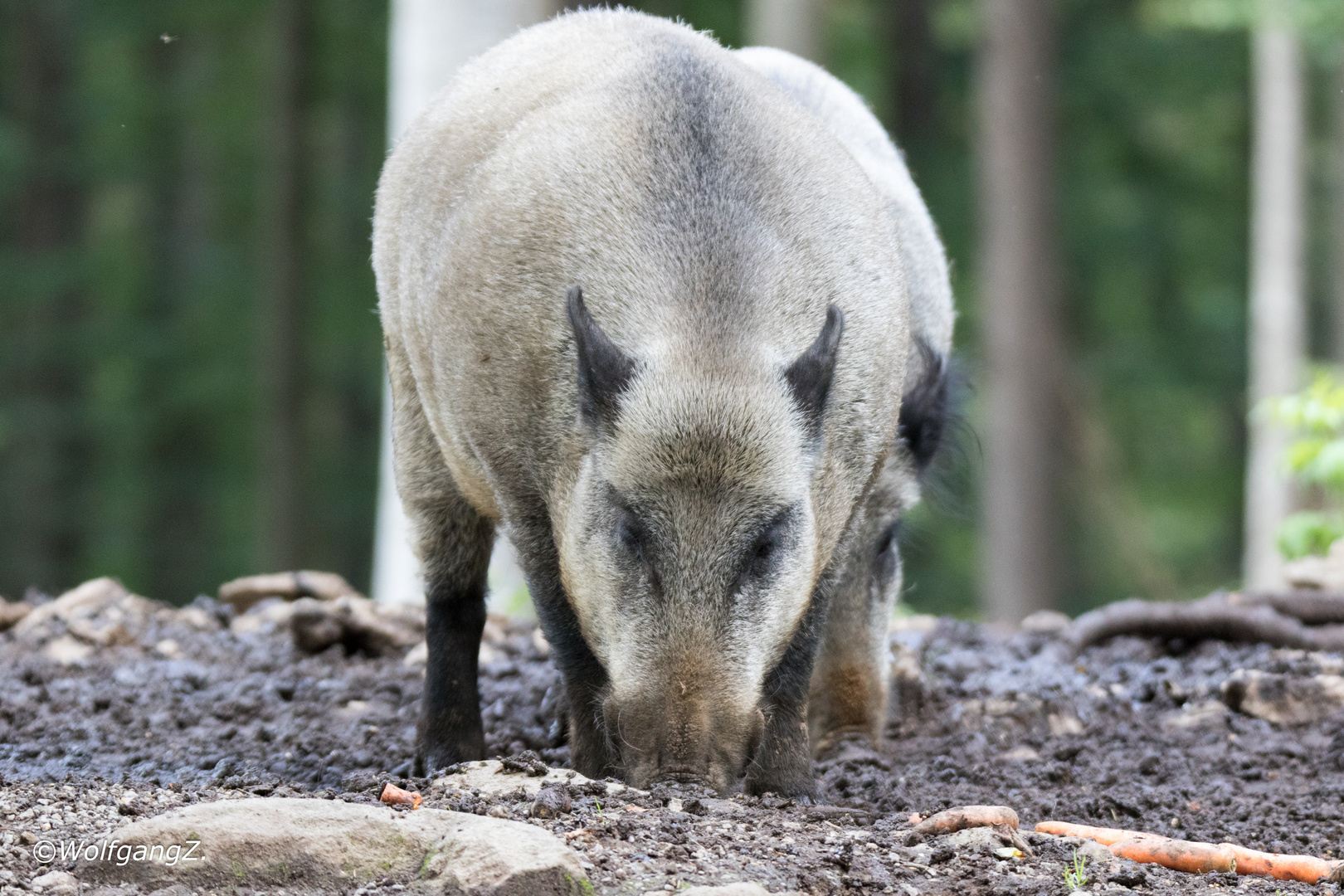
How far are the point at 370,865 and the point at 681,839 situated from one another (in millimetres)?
677

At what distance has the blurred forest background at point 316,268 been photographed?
2006 centimetres

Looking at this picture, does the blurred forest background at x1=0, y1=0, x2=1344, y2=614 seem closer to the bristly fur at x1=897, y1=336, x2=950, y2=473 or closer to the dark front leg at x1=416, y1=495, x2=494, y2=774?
the bristly fur at x1=897, y1=336, x2=950, y2=473

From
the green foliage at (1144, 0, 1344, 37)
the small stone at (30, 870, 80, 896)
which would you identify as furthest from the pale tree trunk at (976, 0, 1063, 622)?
the small stone at (30, 870, 80, 896)

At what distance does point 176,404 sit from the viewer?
23156 mm

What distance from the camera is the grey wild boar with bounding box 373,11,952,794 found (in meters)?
3.92

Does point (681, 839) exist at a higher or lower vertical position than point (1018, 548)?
higher

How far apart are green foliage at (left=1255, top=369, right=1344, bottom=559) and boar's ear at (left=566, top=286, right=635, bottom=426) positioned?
5.31 metres

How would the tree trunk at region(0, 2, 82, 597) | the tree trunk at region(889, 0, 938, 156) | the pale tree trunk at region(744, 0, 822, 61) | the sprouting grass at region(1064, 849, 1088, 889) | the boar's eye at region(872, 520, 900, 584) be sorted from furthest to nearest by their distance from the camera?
the tree trunk at region(0, 2, 82, 597) < the tree trunk at region(889, 0, 938, 156) < the pale tree trunk at region(744, 0, 822, 61) < the boar's eye at region(872, 520, 900, 584) < the sprouting grass at region(1064, 849, 1088, 889)

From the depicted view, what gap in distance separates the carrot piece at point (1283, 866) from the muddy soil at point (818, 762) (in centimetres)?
10

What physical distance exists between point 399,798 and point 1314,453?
6.33 m

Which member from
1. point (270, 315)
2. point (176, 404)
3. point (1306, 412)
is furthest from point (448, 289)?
point (176, 404)

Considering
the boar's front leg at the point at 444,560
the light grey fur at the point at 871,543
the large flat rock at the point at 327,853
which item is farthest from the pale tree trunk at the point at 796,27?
the large flat rock at the point at 327,853

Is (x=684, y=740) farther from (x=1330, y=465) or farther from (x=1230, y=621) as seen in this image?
(x=1330, y=465)

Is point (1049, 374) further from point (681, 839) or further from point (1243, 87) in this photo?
point (681, 839)
